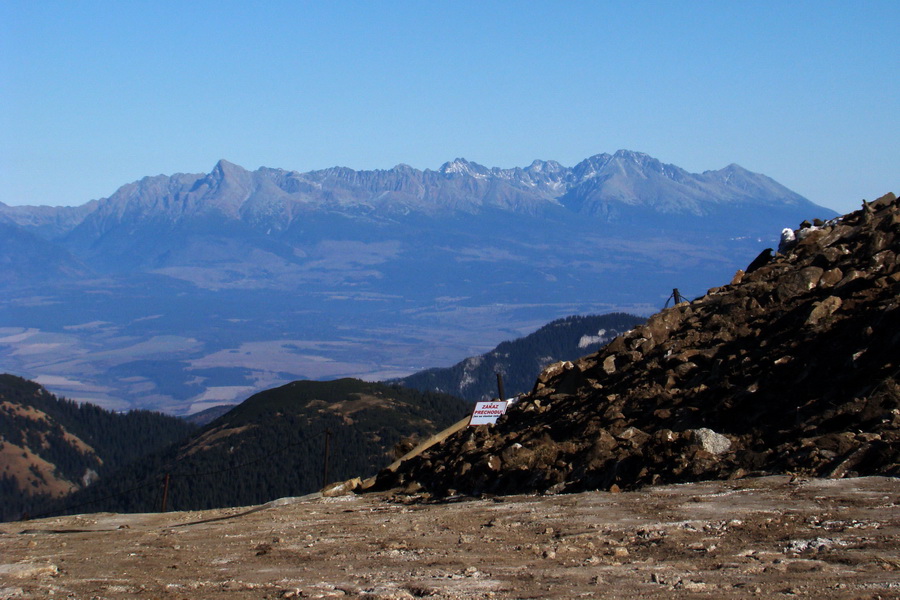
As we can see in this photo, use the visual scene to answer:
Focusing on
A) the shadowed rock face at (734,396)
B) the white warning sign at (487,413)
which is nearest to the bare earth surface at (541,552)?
the shadowed rock face at (734,396)

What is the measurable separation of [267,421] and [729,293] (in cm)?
11445

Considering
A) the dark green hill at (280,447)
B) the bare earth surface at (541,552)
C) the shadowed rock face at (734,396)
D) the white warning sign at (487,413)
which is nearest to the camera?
the bare earth surface at (541,552)

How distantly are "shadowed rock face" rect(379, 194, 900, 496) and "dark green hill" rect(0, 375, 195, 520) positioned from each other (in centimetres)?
13204

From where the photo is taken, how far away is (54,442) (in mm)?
173625

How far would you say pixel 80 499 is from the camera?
451 ft

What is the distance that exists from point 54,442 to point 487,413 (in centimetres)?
16000

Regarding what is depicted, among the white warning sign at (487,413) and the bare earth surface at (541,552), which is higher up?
the white warning sign at (487,413)

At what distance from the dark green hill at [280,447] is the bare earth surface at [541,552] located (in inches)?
3489

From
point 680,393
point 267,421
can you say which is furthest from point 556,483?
point 267,421

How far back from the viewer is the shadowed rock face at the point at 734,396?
18.5 m

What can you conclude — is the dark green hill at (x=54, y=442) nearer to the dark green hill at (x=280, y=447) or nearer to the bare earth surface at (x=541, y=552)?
the dark green hill at (x=280, y=447)

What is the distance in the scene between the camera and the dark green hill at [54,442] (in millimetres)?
158925

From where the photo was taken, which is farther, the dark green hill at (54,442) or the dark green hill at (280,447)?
the dark green hill at (54,442)

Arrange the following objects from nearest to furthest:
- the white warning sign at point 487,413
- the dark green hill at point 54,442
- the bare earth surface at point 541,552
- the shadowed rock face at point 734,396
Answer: the bare earth surface at point 541,552, the shadowed rock face at point 734,396, the white warning sign at point 487,413, the dark green hill at point 54,442
